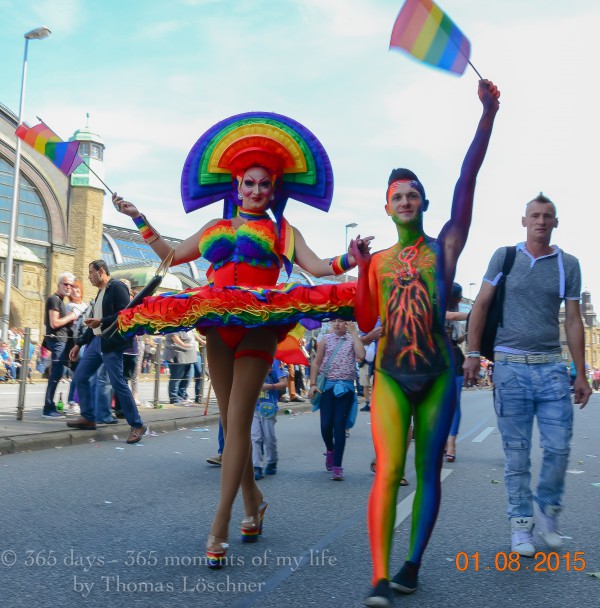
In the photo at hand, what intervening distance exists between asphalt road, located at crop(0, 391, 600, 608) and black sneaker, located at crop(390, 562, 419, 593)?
0.14 ft

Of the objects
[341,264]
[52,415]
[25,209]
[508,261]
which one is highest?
[25,209]

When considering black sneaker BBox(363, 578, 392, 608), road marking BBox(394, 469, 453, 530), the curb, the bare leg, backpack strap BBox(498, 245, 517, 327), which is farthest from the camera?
the curb

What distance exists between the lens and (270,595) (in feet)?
11.8

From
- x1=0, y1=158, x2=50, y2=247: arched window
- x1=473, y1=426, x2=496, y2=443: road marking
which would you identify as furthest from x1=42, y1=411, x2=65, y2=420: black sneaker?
x1=0, y1=158, x2=50, y2=247: arched window

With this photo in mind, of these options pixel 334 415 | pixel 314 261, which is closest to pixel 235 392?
pixel 314 261

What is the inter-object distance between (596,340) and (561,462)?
161118mm

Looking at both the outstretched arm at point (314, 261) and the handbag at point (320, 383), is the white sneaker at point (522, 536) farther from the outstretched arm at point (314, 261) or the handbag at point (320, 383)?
the handbag at point (320, 383)

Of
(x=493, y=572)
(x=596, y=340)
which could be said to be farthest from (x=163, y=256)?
(x=596, y=340)

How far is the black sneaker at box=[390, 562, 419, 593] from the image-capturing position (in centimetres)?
362

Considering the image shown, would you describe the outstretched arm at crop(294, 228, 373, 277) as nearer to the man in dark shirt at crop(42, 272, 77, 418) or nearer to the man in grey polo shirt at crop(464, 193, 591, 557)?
the man in grey polo shirt at crop(464, 193, 591, 557)

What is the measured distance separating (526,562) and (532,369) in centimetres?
105

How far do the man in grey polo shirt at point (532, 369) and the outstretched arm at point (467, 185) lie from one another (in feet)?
3.19

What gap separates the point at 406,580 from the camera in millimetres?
3629

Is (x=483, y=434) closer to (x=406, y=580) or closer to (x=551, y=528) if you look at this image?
(x=551, y=528)
